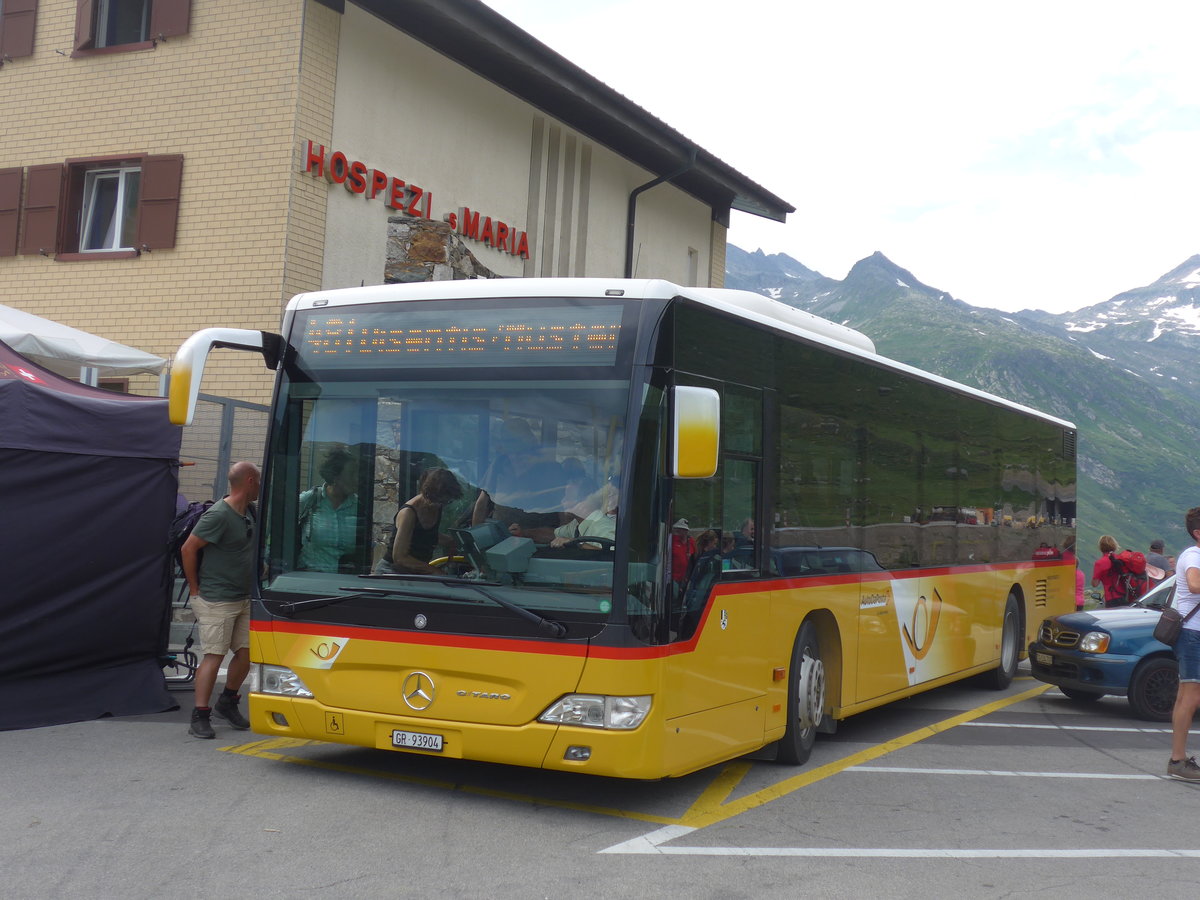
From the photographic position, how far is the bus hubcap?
7930mm

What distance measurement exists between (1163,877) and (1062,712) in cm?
608

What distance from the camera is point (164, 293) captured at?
1457 cm

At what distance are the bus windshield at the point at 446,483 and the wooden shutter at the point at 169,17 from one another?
9.20 metres

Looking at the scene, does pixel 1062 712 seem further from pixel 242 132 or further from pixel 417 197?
pixel 242 132

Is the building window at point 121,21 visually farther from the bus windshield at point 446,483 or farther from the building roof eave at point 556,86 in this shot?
the bus windshield at point 446,483

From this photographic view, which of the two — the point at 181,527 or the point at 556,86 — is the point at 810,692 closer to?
the point at 181,527

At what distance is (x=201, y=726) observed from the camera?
8.18 m

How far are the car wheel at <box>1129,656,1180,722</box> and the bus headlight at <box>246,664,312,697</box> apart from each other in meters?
7.78

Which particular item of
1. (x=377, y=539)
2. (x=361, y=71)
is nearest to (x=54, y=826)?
(x=377, y=539)

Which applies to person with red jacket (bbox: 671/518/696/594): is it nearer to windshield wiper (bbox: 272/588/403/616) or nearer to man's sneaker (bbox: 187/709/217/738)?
windshield wiper (bbox: 272/588/403/616)

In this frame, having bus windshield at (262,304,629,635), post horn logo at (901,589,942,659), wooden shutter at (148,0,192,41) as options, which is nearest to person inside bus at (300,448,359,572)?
bus windshield at (262,304,629,635)

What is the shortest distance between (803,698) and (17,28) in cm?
1356

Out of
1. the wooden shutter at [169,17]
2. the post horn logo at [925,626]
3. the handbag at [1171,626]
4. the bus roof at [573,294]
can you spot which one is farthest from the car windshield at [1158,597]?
the wooden shutter at [169,17]

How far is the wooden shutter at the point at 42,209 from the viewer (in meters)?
15.3
